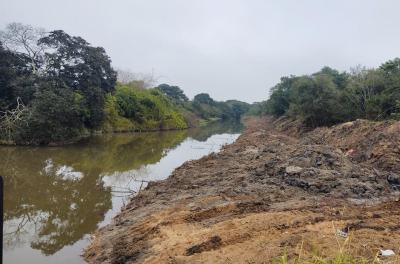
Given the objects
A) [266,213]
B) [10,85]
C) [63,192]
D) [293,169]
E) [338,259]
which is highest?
[10,85]

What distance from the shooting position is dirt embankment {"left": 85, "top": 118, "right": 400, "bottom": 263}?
215 inches

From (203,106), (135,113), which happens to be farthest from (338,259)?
(203,106)

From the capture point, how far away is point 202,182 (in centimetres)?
1110

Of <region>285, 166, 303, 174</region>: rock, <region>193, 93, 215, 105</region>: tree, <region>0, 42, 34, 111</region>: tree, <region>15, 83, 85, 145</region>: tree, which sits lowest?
<region>285, 166, 303, 174</region>: rock

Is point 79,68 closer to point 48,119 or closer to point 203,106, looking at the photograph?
point 48,119

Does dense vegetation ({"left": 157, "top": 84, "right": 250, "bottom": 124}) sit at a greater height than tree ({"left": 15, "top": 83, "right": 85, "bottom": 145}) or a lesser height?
greater

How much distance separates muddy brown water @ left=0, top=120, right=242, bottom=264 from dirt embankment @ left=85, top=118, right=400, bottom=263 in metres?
0.73

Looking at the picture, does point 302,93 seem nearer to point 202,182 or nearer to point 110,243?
point 202,182

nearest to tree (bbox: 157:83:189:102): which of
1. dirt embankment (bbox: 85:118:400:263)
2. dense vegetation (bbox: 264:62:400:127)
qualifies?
dense vegetation (bbox: 264:62:400:127)

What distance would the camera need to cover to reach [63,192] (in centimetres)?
1227

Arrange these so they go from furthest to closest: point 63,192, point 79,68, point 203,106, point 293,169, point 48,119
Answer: point 203,106, point 79,68, point 48,119, point 63,192, point 293,169

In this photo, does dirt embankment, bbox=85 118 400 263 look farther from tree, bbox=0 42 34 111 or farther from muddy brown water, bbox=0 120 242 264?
tree, bbox=0 42 34 111

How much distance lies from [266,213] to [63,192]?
23.8 ft

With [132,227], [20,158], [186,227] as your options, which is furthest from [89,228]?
[20,158]
